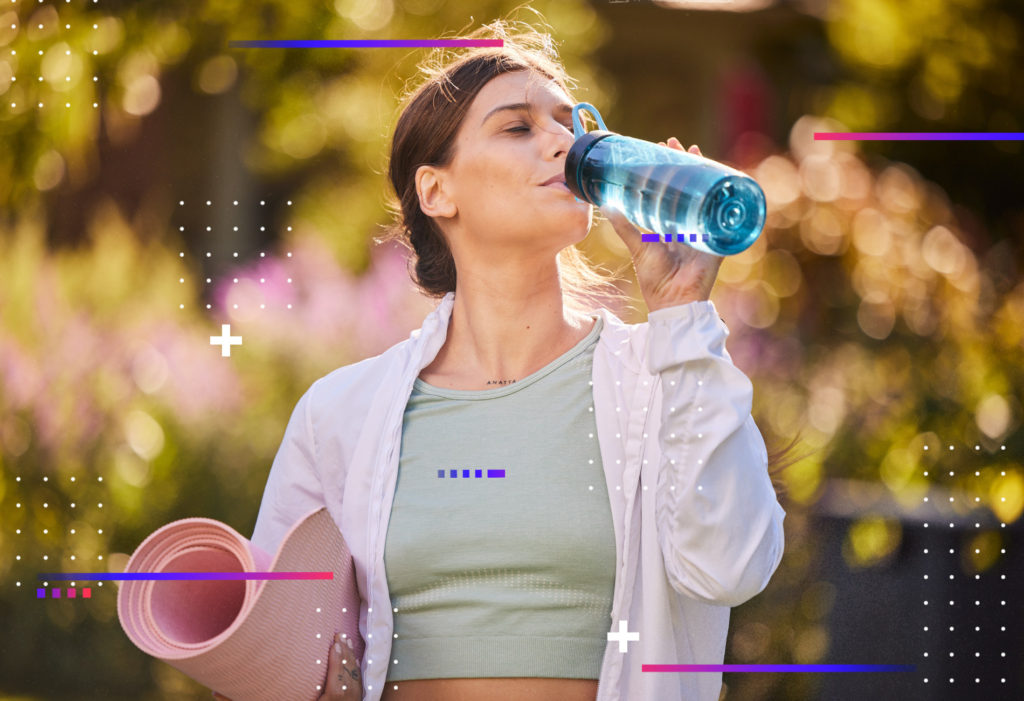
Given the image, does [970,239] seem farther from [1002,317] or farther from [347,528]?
[347,528]

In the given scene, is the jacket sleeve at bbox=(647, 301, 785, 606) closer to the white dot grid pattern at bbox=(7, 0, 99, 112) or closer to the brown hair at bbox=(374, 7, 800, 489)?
the brown hair at bbox=(374, 7, 800, 489)

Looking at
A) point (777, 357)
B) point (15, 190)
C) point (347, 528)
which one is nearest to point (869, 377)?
point (777, 357)

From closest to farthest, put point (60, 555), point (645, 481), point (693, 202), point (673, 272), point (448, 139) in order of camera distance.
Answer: point (693, 202) < point (673, 272) < point (645, 481) < point (448, 139) < point (60, 555)

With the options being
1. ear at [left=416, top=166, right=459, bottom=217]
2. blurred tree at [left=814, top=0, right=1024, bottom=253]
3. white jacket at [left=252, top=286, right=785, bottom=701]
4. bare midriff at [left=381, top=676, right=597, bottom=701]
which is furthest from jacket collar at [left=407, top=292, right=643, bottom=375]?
blurred tree at [left=814, top=0, right=1024, bottom=253]

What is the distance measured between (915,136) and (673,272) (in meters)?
0.62

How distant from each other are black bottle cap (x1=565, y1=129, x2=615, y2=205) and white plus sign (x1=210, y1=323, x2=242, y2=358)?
21.0 inches

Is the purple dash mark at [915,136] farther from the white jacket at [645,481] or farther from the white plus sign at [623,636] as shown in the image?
the white plus sign at [623,636]

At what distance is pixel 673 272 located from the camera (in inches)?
35.7

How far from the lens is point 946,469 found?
1.32 metres

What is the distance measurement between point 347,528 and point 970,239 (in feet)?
2.93

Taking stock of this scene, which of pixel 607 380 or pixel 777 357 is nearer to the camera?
pixel 607 380

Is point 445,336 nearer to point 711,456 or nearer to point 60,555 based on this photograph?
point 711,456

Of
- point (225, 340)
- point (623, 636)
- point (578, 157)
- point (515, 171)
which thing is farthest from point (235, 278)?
point (623, 636)

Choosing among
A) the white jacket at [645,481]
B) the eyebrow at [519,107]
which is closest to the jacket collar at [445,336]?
the white jacket at [645,481]
